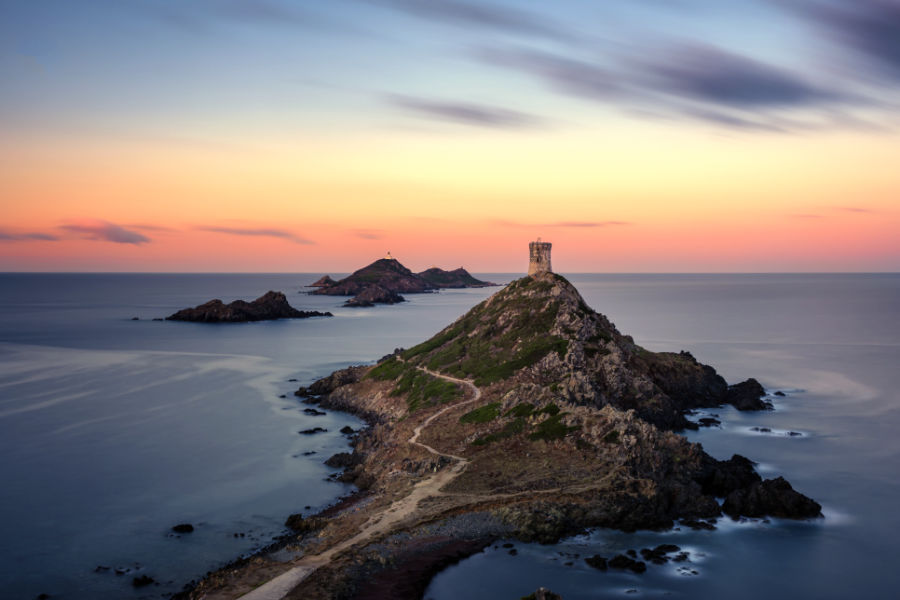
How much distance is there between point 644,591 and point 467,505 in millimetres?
14741

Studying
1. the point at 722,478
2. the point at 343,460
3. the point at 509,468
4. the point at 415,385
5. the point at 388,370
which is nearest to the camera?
the point at 722,478

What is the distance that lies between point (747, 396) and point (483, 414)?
45.2 metres

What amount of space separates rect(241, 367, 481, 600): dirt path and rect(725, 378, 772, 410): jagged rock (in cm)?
4773

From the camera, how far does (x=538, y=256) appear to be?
372 ft

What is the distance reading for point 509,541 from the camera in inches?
1747

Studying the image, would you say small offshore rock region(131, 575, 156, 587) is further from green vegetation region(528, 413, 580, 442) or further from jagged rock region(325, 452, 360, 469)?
green vegetation region(528, 413, 580, 442)

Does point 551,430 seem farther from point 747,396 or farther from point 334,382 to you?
point 334,382

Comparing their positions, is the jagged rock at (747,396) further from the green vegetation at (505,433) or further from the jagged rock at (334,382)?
the jagged rock at (334,382)

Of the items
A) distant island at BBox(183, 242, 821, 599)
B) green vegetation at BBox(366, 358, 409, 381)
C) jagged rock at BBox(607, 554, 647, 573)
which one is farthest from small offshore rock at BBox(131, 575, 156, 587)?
green vegetation at BBox(366, 358, 409, 381)

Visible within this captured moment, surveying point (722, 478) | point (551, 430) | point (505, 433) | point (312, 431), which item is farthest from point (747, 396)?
point (312, 431)

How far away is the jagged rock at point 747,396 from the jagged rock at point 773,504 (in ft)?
123

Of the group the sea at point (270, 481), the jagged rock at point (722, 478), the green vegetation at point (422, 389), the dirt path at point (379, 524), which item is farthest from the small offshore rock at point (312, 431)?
the jagged rock at point (722, 478)

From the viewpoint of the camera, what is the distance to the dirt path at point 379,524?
35969mm

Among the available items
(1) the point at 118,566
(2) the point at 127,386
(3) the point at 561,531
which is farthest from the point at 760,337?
(1) the point at 118,566
